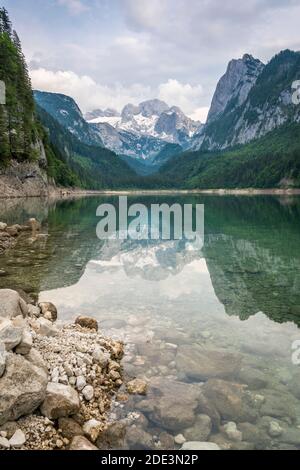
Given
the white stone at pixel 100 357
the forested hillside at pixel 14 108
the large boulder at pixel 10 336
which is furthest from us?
the forested hillside at pixel 14 108

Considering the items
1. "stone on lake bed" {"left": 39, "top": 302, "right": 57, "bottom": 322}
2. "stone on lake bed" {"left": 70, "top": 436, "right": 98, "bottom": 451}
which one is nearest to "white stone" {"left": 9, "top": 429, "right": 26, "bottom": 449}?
"stone on lake bed" {"left": 70, "top": 436, "right": 98, "bottom": 451}

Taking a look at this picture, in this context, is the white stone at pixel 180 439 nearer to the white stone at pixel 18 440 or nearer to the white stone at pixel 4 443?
the white stone at pixel 18 440

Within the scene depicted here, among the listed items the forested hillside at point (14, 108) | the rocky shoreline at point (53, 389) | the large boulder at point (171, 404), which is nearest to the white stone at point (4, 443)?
the rocky shoreline at point (53, 389)

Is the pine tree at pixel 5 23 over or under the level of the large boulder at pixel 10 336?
over

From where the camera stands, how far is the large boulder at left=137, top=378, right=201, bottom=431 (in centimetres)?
883

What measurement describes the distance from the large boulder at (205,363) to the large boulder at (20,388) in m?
4.48

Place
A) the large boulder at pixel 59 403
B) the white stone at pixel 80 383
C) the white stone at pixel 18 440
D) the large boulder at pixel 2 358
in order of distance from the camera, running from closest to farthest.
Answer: the white stone at pixel 18 440, the large boulder at pixel 2 358, the large boulder at pixel 59 403, the white stone at pixel 80 383

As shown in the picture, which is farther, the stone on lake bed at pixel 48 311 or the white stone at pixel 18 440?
the stone on lake bed at pixel 48 311

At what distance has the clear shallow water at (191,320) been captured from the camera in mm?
9039

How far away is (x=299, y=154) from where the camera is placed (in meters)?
200

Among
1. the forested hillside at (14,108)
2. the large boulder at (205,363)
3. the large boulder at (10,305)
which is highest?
the forested hillside at (14,108)

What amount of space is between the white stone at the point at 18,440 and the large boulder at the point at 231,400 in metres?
4.55

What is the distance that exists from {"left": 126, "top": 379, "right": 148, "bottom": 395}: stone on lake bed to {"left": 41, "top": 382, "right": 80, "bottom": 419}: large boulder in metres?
1.76
